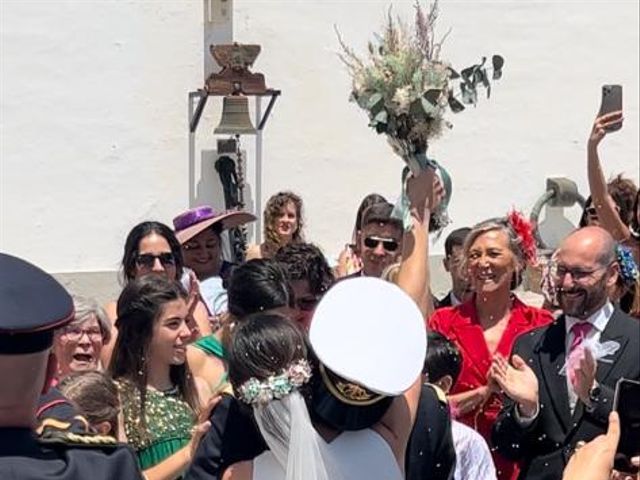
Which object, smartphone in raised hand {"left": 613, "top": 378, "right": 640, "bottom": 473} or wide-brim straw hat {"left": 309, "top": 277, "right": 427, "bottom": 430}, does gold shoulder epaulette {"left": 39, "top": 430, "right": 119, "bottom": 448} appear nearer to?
wide-brim straw hat {"left": 309, "top": 277, "right": 427, "bottom": 430}

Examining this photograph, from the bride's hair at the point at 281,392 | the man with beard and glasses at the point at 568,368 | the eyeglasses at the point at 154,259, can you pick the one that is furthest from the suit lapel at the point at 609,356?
the eyeglasses at the point at 154,259

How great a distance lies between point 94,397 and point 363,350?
1.27 meters

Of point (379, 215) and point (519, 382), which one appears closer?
point (519, 382)

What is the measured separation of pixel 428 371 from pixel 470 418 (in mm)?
658

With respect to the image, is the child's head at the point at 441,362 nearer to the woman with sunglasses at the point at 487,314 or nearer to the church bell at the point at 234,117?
the woman with sunglasses at the point at 487,314

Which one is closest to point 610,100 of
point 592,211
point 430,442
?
point 592,211

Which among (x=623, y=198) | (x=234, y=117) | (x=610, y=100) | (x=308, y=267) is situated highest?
(x=610, y=100)

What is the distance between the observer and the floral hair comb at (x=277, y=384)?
10.2 ft

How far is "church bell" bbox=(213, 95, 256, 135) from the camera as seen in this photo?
359 inches

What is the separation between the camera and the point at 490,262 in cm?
561

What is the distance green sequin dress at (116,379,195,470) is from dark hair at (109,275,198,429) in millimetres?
56

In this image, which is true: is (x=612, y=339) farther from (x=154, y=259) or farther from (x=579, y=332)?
(x=154, y=259)

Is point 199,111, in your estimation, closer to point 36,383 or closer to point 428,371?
point 428,371

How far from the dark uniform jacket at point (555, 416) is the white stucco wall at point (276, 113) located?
15.7ft
